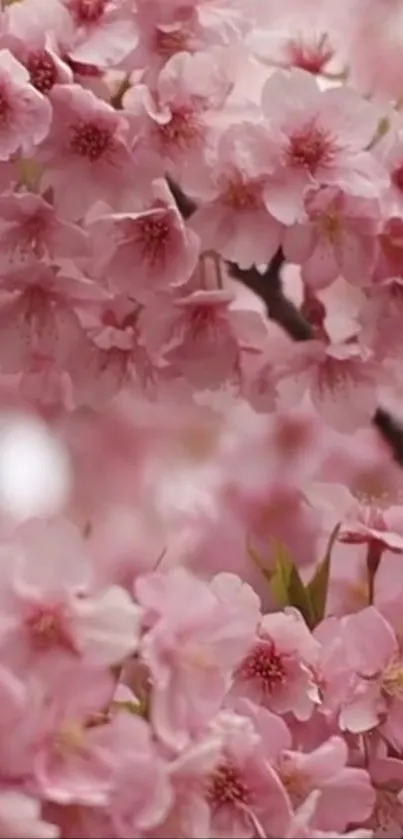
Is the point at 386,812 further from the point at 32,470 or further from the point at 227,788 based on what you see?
the point at 32,470

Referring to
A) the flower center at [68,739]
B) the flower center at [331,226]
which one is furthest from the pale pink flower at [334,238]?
the flower center at [68,739]

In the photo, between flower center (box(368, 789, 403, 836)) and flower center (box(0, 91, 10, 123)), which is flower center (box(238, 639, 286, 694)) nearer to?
flower center (box(368, 789, 403, 836))

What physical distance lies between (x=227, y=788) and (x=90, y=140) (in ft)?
1.20

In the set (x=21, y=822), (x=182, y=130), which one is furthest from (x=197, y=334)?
(x=21, y=822)

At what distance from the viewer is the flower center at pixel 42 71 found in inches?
29.7

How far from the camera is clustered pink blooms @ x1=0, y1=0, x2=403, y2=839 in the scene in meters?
0.61

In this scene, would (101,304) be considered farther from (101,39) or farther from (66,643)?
(66,643)

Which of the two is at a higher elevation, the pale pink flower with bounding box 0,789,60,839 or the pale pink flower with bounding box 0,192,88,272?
the pale pink flower with bounding box 0,192,88,272

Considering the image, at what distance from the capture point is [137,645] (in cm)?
63

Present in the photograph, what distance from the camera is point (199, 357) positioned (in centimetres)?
84

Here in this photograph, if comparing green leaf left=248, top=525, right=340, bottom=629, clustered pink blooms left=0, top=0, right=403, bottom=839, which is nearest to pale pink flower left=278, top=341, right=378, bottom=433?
clustered pink blooms left=0, top=0, right=403, bottom=839

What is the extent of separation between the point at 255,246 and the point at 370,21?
449mm

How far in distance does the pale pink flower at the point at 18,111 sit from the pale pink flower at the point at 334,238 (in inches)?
6.1

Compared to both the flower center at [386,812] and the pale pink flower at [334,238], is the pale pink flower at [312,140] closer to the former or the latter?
the pale pink flower at [334,238]
